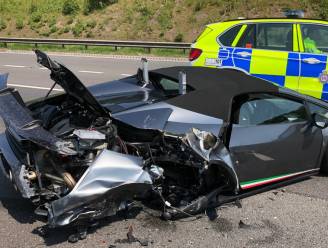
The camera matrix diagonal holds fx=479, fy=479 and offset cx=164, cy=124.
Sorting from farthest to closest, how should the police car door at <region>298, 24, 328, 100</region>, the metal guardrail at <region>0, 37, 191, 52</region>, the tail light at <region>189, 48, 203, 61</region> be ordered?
the metal guardrail at <region>0, 37, 191, 52</region> → the tail light at <region>189, 48, 203, 61</region> → the police car door at <region>298, 24, 328, 100</region>

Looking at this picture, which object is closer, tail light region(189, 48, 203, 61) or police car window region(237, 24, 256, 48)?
police car window region(237, 24, 256, 48)

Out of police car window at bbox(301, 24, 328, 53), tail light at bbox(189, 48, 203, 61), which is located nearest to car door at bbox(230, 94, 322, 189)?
police car window at bbox(301, 24, 328, 53)

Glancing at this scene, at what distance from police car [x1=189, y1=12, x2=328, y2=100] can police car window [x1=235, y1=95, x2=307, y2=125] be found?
98.8 inches

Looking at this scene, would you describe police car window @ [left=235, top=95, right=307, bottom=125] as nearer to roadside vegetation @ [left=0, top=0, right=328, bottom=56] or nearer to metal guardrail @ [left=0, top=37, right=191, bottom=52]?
metal guardrail @ [left=0, top=37, right=191, bottom=52]

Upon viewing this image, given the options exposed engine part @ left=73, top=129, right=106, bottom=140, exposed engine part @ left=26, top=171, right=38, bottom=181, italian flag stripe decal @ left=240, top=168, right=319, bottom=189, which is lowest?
italian flag stripe decal @ left=240, top=168, right=319, bottom=189

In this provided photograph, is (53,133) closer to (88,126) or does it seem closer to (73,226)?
(88,126)

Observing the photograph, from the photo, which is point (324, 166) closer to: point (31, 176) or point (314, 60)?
point (314, 60)

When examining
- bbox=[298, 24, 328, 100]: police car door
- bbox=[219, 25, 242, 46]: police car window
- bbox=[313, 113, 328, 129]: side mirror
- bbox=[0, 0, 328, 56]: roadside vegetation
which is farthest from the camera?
bbox=[0, 0, 328, 56]: roadside vegetation

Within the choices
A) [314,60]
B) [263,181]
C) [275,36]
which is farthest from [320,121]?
[275,36]

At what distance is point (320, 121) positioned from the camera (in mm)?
4598

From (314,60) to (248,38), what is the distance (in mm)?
1068

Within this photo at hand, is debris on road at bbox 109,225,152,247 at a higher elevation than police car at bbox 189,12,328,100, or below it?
below

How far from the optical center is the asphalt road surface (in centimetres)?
362

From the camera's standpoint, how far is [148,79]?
5.00m
